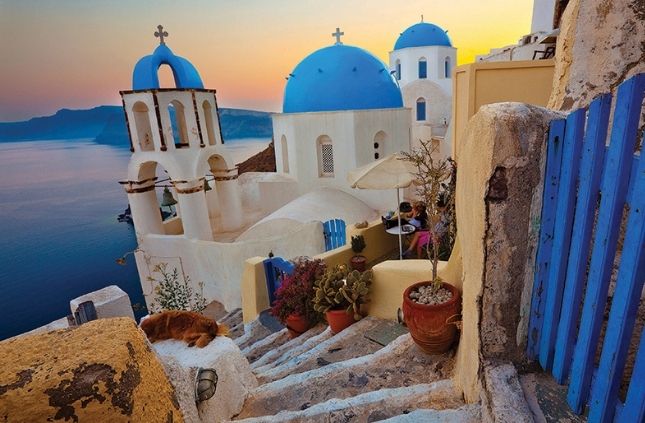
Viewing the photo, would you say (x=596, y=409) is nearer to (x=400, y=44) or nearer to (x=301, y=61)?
(x=301, y=61)

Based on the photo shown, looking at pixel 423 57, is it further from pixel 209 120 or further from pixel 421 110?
pixel 209 120

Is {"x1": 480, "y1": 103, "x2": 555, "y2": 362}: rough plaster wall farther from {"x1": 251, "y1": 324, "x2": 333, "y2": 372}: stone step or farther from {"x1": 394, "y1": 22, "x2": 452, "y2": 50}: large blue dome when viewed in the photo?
{"x1": 394, "y1": 22, "x2": 452, "y2": 50}: large blue dome

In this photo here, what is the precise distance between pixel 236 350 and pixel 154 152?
11.0m

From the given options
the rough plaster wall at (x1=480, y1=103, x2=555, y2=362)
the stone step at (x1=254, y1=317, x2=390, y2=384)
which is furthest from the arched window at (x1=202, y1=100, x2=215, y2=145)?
the rough plaster wall at (x1=480, y1=103, x2=555, y2=362)

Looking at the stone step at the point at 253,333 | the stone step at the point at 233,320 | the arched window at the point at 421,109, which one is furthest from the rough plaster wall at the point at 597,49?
the arched window at the point at 421,109

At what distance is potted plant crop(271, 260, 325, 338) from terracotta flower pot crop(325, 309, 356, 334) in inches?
24.7

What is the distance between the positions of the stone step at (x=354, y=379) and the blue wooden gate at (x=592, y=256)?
1.38 m

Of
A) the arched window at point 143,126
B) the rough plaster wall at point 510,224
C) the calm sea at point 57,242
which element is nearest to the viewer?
the rough plaster wall at point 510,224

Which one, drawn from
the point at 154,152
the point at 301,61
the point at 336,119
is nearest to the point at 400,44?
the point at 301,61

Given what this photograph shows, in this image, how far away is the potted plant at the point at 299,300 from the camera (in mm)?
5508

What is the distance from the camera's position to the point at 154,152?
1259cm

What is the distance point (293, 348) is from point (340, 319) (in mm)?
859

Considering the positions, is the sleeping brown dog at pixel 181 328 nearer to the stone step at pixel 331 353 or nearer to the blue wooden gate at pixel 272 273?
the stone step at pixel 331 353

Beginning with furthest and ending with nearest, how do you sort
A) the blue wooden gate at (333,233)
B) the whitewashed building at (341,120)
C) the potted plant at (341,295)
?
the whitewashed building at (341,120), the blue wooden gate at (333,233), the potted plant at (341,295)
